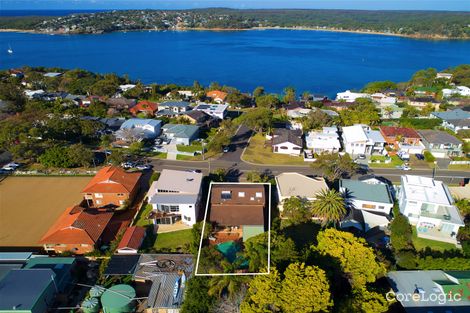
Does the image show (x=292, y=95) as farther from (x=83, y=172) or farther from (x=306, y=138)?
(x=83, y=172)

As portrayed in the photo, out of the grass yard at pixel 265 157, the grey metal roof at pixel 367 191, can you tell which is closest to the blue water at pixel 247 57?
the grass yard at pixel 265 157

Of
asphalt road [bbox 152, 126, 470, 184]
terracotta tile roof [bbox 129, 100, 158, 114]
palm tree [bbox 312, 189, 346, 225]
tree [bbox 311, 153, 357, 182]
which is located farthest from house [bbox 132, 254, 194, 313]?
terracotta tile roof [bbox 129, 100, 158, 114]

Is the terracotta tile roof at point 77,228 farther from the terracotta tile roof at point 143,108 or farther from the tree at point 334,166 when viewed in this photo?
the terracotta tile roof at point 143,108

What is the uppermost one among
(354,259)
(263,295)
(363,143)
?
(263,295)

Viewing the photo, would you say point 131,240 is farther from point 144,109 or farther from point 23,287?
point 144,109

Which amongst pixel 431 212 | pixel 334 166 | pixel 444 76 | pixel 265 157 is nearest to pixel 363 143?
pixel 334 166

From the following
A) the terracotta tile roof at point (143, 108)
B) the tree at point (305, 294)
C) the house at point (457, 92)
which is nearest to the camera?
the tree at point (305, 294)

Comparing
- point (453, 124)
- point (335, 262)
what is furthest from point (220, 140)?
point (453, 124)
